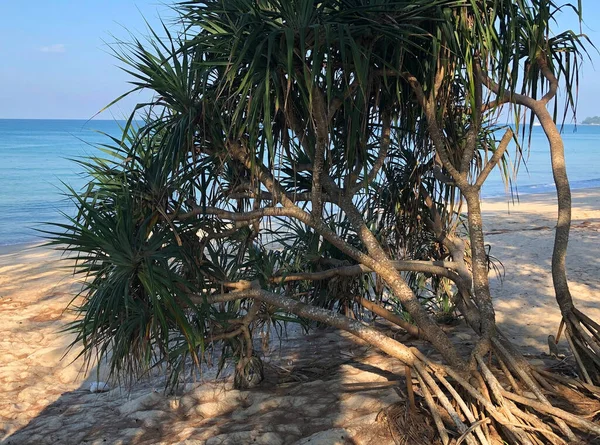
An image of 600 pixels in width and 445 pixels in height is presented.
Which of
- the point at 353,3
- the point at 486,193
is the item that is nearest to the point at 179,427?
the point at 353,3

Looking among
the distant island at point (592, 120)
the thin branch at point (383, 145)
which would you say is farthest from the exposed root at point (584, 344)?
the distant island at point (592, 120)

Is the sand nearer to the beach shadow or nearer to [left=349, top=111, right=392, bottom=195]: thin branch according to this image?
the beach shadow

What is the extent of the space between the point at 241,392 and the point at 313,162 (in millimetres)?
1940

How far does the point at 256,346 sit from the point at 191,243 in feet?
7.28

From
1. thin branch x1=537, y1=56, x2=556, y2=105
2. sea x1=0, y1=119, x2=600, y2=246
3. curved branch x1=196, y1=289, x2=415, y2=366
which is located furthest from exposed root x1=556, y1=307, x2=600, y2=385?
sea x1=0, y1=119, x2=600, y2=246

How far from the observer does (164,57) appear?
3.82m

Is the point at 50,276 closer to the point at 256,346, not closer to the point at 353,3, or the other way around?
the point at 256,346

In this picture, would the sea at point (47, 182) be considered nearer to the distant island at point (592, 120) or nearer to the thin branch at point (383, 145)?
the thin branch at point (383, 145)

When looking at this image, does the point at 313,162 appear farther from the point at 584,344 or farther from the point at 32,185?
the point at 32,185

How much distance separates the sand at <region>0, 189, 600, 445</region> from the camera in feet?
13.6

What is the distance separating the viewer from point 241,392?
4824mm

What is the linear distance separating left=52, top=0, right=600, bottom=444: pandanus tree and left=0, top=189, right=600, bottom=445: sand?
52 centimetres

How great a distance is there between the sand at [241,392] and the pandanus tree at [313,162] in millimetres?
517

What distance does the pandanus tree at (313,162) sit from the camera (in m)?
3.42
